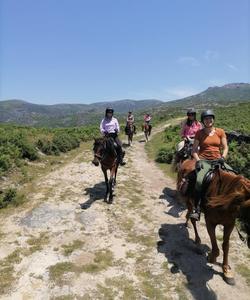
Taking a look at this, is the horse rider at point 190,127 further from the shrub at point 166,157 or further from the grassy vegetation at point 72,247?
the shrub at point 166,157

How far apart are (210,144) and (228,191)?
197 cm

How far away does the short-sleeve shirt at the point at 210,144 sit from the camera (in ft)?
27.9

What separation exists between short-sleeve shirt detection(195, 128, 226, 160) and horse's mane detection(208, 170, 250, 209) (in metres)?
1.05

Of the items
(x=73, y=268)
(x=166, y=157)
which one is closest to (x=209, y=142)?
(x=73, y=268)

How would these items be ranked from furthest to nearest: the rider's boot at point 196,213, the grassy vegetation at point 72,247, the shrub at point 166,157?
the shrub at point 166,157
the grassy vegetation at point 72,247
the rider's boot at point 196,213

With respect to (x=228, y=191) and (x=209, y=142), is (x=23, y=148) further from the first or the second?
(x=228, y=191)

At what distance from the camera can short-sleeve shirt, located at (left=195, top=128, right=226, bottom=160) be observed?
8508 millimetres

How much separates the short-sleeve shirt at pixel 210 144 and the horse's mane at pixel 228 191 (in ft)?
3.45

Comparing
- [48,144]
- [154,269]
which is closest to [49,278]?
[154,269]

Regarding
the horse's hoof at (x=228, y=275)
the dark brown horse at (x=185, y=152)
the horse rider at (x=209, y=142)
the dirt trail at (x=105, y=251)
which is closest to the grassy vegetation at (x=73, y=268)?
the dirt trail at (x=105, y=251)

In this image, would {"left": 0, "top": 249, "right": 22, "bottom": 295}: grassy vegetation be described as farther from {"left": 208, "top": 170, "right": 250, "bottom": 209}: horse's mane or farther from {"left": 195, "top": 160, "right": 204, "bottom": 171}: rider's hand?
{"left": 195, "top": 160, "right": 204, "bottom": 171}: rider's hand

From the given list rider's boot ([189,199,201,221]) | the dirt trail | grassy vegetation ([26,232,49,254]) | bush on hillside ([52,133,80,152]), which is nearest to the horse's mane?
rider's boot ([189,199,201,221])

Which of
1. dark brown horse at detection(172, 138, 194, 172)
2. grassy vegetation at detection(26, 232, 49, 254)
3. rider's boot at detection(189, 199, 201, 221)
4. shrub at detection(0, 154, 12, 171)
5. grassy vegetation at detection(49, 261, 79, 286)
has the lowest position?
grassy vegetation at detection(26, 232, 49, 254)

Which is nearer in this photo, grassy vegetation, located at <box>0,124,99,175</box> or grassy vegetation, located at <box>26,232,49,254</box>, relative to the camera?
grassy vegetation, located at <box>26,232,49,254</box>
